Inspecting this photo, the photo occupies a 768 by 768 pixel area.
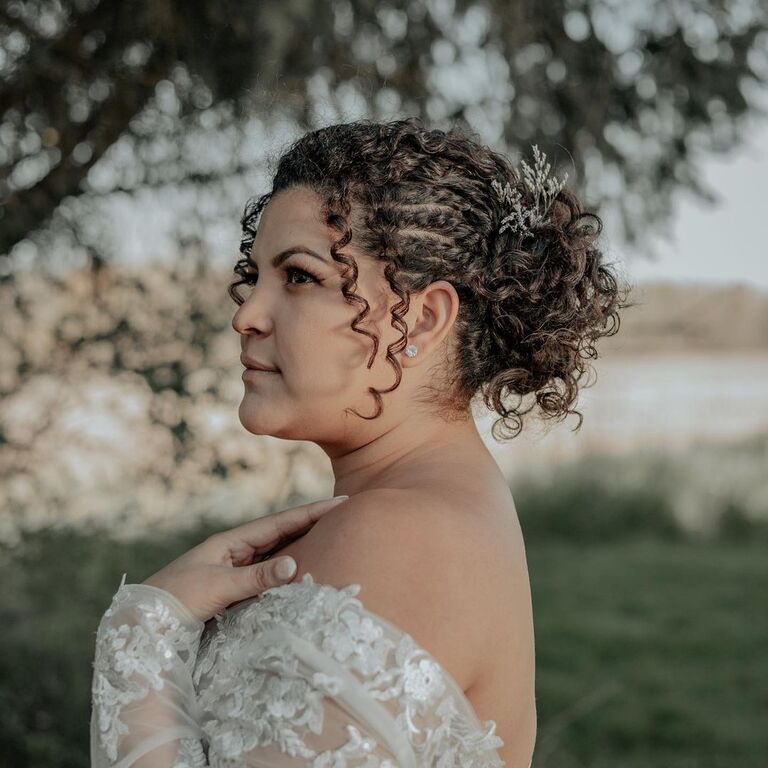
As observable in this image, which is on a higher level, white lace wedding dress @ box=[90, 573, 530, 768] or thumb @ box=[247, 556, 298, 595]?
thumb @ box=[247, 556, 298, 595]

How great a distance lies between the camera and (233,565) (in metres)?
1.77

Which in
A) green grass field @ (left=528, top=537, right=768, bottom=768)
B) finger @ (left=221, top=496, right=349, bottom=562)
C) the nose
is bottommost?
green grass field @ (left=528, top=537, right=768, bottom=768)

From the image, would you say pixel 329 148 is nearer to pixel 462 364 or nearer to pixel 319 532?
pixel 462 364

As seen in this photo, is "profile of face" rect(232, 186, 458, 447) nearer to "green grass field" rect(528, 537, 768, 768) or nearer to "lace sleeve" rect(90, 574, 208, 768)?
"lace sleeve" rect(90, 574, 208, 768)

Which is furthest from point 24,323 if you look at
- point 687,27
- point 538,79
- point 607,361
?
point 607,361

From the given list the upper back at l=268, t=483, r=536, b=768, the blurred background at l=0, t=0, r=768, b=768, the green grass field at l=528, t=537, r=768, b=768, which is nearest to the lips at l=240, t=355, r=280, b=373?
the upper back at l=268, t=483, r=536, b=768

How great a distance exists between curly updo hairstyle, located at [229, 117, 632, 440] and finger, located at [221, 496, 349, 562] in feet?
0.65

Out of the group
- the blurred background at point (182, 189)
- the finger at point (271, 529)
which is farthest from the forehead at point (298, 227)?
the blurred background at point (182, 189)

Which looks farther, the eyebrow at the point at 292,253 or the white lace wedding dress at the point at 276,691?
the eyebrow at the point at 292,253

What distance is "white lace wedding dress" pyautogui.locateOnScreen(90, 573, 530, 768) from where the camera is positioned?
1457 mm

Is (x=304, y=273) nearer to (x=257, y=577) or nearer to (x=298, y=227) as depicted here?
(x=298, y=227)

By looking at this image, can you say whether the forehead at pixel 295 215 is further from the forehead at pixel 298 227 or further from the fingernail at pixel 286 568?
the fingernail at pixel 286 568

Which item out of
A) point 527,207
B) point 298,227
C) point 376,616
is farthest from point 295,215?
point 376,616

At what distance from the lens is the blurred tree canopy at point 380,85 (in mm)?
3799
